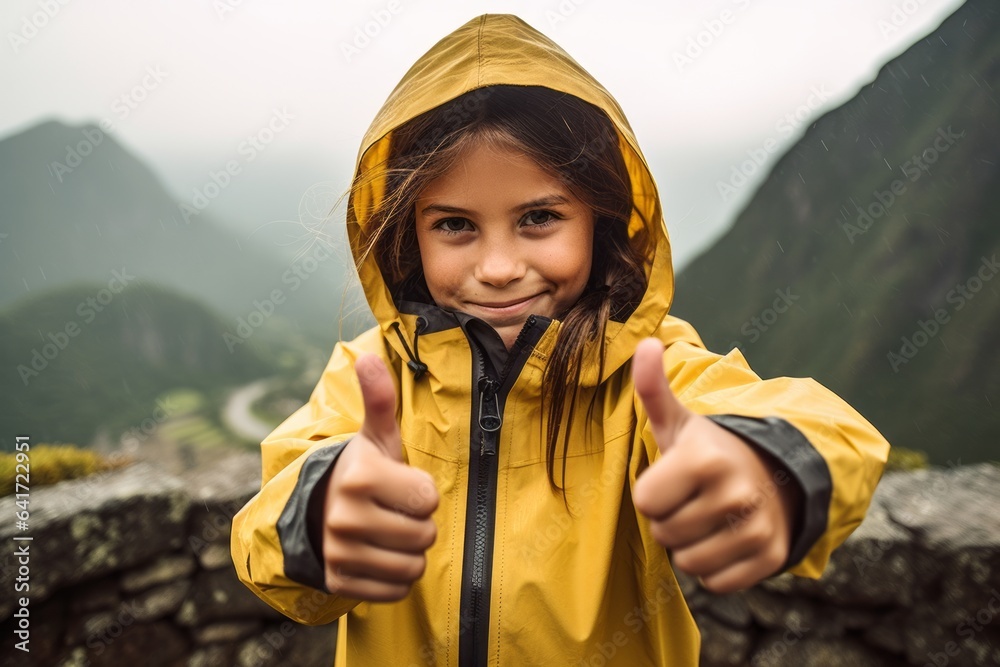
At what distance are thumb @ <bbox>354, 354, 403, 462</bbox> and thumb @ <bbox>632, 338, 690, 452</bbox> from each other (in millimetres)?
321

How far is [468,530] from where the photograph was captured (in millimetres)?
1247

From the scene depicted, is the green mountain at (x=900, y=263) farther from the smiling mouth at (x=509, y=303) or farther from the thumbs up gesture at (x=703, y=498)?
the thumbs up gesture at (x=703, y=498)

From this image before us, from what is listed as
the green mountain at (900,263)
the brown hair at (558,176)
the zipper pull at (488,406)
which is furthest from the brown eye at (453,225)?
the green mountain at (900,263)

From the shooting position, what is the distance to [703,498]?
2.31 feet

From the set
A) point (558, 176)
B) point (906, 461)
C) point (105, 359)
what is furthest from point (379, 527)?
point (105, 359)

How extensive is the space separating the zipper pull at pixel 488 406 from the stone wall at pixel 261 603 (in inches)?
64.8

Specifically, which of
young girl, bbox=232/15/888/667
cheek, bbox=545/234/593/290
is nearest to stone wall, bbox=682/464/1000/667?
young girl, bbox=232/15/888/667

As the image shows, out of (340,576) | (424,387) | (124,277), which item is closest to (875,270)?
(424,387)

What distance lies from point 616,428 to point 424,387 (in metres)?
0.47

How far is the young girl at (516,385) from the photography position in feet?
3.97

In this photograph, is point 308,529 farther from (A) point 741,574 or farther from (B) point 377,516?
(A) point 741,574

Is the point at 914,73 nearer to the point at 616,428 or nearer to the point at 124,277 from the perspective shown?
the point at 616,428

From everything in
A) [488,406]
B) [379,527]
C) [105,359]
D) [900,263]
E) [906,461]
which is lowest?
[105,359]

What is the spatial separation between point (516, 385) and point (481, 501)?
0.27m
